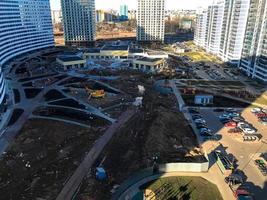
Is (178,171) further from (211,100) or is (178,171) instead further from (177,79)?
(177,79)

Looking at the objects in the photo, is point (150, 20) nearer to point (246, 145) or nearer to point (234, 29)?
point (234, 29)

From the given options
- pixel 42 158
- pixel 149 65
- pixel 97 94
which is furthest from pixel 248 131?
pixel 149 65

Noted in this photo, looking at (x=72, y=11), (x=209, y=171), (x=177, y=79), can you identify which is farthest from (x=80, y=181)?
(x=72, y=11)

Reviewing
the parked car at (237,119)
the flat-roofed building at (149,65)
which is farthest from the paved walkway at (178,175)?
the flat-roofed building at (149,65)

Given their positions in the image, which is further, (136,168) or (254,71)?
(254,71)

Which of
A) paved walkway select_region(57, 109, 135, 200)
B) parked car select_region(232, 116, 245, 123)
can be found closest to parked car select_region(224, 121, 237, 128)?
parked car select_region(232, 116, 245, 123)

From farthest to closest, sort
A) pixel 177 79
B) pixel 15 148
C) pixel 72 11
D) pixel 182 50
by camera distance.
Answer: pixel 72 11
pixel 182 50
pixel 177 79
pixel 15 148
